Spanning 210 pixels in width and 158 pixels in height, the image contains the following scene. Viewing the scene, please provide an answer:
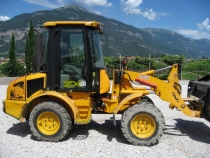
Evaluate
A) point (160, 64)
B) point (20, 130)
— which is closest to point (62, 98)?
point (20, 130)

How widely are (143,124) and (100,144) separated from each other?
0.99 m

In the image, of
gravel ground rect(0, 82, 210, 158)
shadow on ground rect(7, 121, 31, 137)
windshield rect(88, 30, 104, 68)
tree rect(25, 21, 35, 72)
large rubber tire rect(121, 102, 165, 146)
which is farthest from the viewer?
tree rect(25, 21, 35, 72)

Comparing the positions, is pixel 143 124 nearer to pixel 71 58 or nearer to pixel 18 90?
pixel 71 58

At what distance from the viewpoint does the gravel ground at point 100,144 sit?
14.8 ft

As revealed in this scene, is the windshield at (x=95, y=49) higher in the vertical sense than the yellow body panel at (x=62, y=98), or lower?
higher

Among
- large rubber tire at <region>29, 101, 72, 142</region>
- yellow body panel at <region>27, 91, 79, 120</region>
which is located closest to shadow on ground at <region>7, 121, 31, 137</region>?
large rubber tire at <region>29, 101, 72, 142</region>

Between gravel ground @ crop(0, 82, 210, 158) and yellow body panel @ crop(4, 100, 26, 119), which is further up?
yellow body panel @ crop(4, 100, 26, 119)

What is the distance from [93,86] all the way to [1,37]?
150 metres

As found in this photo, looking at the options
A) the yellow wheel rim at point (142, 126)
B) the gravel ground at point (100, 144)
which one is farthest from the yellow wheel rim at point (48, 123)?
the yellow wheel rim at point (142, 126)

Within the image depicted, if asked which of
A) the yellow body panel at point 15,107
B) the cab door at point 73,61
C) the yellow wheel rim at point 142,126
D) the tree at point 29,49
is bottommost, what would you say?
the yellow wheel rim at point 142,126

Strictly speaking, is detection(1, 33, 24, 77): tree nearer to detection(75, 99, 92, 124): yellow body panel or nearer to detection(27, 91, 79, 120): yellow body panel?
detection(27, 91, 79, 120): yellow body panel

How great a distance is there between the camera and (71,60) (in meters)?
5.19

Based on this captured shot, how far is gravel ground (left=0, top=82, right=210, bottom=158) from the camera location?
14.8 ft

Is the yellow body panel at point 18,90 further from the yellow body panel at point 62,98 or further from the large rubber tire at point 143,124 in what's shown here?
the large rubber tire at point 143,124
